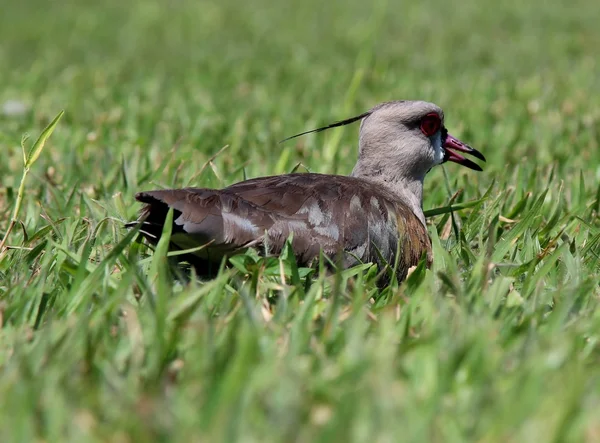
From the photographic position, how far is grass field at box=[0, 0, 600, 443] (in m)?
1.92

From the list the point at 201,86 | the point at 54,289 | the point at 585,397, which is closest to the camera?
the point at 585,397

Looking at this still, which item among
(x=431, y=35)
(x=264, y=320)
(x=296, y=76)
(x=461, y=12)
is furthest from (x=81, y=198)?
(x=461, y=12)

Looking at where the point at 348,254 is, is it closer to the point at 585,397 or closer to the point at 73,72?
the point at 585,397

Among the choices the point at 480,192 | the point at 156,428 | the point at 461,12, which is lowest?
the point at 461,12

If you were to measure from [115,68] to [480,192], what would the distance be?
5.09 m

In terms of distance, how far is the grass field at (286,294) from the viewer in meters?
1.92

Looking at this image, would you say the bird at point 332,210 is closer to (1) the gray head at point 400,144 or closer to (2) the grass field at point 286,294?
(1) the gray head at point 400,144

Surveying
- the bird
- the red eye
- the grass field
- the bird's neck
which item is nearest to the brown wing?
the bird

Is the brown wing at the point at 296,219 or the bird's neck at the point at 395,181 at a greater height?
the brown wing at the point at 296,219

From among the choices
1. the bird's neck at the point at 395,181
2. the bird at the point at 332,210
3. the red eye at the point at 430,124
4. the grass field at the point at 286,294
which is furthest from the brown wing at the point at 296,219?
the red eye at the point at 430,124

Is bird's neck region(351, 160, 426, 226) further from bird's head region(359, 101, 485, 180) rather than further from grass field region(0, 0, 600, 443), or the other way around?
grass field region(0, 0, 600, 443)

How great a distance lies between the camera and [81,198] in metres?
4.00

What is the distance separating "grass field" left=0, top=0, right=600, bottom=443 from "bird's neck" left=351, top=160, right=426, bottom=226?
14 cm

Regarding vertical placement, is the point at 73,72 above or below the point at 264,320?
below
